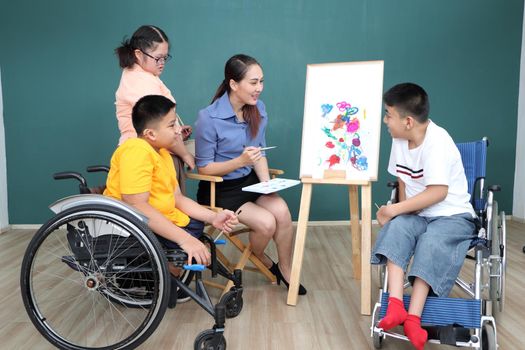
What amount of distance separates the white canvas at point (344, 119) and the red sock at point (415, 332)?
2.51ft

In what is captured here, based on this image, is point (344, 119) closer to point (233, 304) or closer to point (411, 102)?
point (411, 102)

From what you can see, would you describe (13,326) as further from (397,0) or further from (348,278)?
(397,0)

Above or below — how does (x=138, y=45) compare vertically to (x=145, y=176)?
above

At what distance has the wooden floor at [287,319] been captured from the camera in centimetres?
209

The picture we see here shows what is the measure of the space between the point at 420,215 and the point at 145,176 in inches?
43.6

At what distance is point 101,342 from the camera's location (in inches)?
82.7

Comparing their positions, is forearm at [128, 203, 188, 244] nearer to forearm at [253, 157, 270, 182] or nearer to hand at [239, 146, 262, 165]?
hand at [239, 146, 262, 165]

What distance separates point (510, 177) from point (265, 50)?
2115 millimetres

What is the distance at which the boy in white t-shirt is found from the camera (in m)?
1.91

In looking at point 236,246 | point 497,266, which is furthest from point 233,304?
point 497,266

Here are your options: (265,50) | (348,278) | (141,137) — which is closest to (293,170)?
(265,50)

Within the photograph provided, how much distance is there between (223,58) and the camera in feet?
13.1

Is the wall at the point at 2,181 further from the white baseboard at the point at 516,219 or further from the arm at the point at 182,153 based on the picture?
the white baseboard at the point at 516,219

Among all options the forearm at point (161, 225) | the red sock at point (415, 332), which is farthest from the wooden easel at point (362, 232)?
the forearm at point (161, 225)
